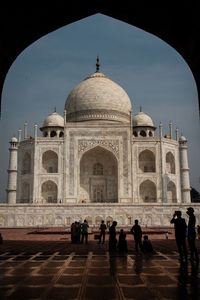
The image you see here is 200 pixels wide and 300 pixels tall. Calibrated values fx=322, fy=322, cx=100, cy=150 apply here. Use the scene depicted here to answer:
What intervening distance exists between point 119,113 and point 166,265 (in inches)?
1000

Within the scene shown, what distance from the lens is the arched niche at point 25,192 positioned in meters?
25.7

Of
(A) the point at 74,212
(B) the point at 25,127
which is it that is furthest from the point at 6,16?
(B) the point at 25,127

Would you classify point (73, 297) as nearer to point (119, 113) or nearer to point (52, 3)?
point (52, 3)


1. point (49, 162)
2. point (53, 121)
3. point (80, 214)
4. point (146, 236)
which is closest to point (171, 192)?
point (80, 214)

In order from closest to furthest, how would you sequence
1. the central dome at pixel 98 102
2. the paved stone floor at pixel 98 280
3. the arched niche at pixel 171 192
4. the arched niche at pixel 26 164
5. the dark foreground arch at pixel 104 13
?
the paved stone floor at pixel 98 280 < the dark foreground arch at pixel 104 13 < the arched niche at pixel 171 192 < the arched niche at pixel 26 164 < the central dome at pixel 98 102

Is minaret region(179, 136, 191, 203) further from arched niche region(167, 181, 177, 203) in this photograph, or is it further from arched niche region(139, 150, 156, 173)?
arched niche region(139, 150, 156, 173)

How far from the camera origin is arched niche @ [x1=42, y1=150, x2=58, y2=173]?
2636cm

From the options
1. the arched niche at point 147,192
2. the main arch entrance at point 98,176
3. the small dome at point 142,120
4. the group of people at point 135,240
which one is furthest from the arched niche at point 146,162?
the group of people at point 135,240

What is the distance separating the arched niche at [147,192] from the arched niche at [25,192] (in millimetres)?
9109

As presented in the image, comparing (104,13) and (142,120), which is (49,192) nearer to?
(142,120)

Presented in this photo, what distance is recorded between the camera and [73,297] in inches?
123

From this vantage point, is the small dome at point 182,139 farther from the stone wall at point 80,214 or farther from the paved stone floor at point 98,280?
the paved stone floor at point 98,280

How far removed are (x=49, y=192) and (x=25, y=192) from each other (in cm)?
209

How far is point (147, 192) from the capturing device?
25953 millimetres
